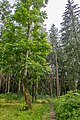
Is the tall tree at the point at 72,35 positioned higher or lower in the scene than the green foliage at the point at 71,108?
higher

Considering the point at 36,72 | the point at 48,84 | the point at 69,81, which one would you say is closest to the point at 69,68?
the point at 69,81

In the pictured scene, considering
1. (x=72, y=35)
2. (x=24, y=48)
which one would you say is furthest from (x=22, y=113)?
(x=72, y=35)

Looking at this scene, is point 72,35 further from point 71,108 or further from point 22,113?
point 71,108

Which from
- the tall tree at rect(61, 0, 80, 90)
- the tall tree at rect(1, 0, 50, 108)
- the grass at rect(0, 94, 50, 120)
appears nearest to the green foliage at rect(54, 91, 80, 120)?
the grass at rect(0, 94, 50, 120)

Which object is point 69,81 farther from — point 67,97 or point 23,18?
point 67,97

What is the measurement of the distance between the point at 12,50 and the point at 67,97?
26.8 ft

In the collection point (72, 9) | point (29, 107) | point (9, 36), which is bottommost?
point (29, 107)

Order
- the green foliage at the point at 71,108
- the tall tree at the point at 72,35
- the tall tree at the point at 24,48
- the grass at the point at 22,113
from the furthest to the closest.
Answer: the tall tree at the point at 72,35 → the tall tree at the point at 24,48 → the grass at the point at 22,113 → the green foliage at the point at 71,108

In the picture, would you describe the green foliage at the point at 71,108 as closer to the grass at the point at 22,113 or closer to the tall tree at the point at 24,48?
the grass at the point at 22,113

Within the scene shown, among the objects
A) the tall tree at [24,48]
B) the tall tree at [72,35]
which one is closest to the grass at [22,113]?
the tall tree at [24,48]

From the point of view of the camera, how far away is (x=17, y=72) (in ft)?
57.2

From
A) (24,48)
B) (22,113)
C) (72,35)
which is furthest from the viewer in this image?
(72,35)

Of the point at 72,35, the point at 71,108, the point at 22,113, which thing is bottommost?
the point at 22,113

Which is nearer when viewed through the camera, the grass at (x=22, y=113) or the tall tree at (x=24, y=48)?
the grass at (x=22, y=113)
